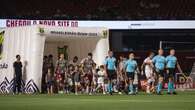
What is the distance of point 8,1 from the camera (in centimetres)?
3803

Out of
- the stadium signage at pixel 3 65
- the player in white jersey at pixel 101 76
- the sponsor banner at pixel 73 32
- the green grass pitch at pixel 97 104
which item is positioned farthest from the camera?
the stadium signage at pixel 3 65

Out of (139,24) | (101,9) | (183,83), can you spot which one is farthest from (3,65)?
(101,9)

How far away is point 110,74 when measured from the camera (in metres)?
23.8

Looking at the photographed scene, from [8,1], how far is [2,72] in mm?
13329

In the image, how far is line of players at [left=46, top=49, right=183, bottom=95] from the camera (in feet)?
76.6

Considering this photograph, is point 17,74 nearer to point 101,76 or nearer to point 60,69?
point 60,69

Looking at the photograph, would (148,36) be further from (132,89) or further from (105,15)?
(132,89)

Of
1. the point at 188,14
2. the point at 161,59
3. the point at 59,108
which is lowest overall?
the point at 59,108

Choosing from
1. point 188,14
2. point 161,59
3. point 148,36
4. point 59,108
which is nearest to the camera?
point 59,108

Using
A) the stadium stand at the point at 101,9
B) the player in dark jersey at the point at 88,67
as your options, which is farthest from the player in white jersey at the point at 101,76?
the stadium stand at the point at 101,9

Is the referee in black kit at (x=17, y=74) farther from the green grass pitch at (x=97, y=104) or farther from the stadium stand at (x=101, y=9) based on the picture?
the stadium stand at (x=101, y=9)

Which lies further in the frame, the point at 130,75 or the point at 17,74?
the point at 17,74

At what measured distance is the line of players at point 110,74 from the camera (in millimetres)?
23359

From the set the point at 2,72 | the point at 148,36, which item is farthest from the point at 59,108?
the point at 148,36
